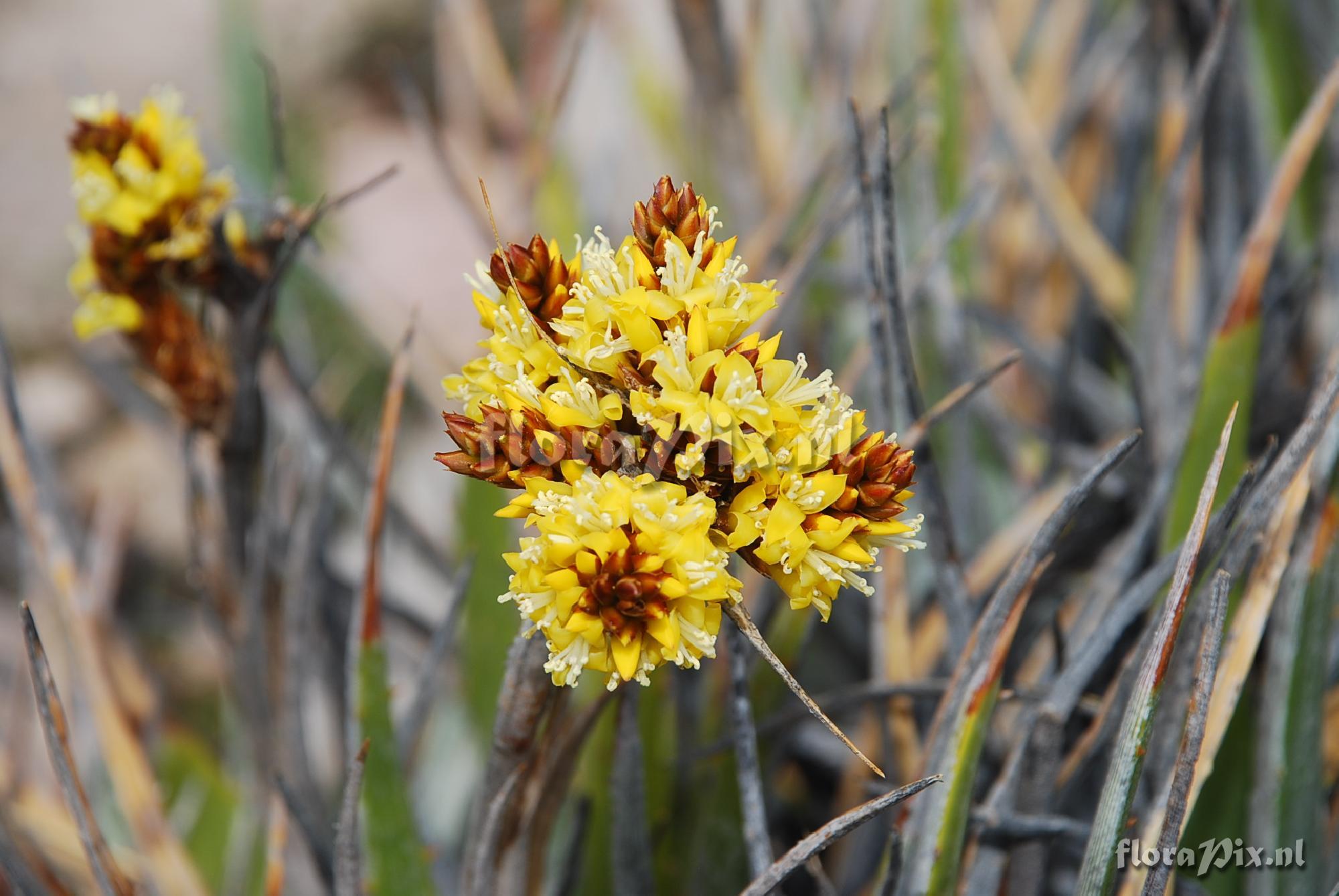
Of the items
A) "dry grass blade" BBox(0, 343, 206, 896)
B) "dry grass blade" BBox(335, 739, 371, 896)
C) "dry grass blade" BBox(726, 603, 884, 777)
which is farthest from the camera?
"dry grass blade" BBox(0, 343, 206, 896)

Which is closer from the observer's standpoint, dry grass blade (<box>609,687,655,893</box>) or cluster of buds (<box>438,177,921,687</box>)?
cluster of buds (<box>438,177,921,687</box>)

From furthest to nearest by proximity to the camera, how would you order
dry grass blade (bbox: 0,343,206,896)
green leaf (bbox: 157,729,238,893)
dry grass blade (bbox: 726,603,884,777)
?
1. green leaf (bbox: 157,729,238,893)
2. dry grass blade (bbox: 0,343,206,896)
3. dry grass blade (bbox: 726,603,884,777)

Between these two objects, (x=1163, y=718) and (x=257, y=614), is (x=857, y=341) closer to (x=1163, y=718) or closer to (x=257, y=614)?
(x=1163, y=718)

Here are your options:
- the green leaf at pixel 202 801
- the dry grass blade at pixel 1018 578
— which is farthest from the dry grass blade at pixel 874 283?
the green leaf at pixel 202 801

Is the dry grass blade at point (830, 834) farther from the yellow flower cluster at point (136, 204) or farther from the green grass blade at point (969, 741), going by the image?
the yellow flower cluster at point (136, 204)

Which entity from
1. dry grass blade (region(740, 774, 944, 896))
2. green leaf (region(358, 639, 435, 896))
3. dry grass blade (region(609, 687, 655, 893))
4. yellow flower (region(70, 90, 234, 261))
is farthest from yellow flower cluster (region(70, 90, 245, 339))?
dry grass blade (region(740, 774, 944, 896))

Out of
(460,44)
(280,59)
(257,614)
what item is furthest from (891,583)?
(280,59)

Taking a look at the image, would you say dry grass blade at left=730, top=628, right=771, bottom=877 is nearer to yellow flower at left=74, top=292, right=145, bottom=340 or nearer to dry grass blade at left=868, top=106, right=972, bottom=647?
dry grass blade at left=868, top=106, right=972, bottom=647
